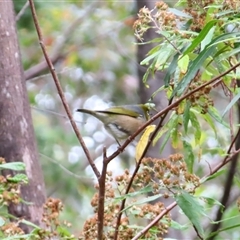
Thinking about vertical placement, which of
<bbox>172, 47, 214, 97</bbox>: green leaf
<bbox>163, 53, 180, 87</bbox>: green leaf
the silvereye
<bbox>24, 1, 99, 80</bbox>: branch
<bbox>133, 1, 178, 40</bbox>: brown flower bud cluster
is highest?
<bbox>24, 1, 99, 80</bbox>: branch

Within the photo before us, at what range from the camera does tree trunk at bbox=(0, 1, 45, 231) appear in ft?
7.10

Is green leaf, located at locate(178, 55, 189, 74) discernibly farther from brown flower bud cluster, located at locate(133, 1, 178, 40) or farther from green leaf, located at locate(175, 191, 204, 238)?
green leaf, located at locate(175, 191, 204, 238)

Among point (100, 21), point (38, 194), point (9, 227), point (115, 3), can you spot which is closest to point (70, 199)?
point (100, 21)

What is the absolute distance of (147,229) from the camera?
1293mm

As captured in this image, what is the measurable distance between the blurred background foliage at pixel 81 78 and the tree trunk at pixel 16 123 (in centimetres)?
203

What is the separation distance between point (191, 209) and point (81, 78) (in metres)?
4.62

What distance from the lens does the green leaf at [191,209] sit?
1.22 metres

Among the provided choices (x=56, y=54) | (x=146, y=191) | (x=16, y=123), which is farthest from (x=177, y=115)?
(x=56, y=54)

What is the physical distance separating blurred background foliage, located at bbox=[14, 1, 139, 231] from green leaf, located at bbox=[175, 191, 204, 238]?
10.1 feet

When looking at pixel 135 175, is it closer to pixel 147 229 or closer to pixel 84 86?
pixel 147 229

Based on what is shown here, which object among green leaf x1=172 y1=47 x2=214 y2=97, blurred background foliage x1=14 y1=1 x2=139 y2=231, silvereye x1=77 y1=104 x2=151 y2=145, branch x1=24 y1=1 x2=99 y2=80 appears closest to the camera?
green leaf x1=172 y1=47 x2=214 y2=97

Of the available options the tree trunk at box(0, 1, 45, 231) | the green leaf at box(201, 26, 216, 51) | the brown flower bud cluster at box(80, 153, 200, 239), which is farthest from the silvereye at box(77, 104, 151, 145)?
the green leaf at box(201, 26, 216, 51)

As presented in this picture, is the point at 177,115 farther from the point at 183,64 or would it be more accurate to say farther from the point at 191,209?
the point at 191,209

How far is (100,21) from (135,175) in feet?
14.2
